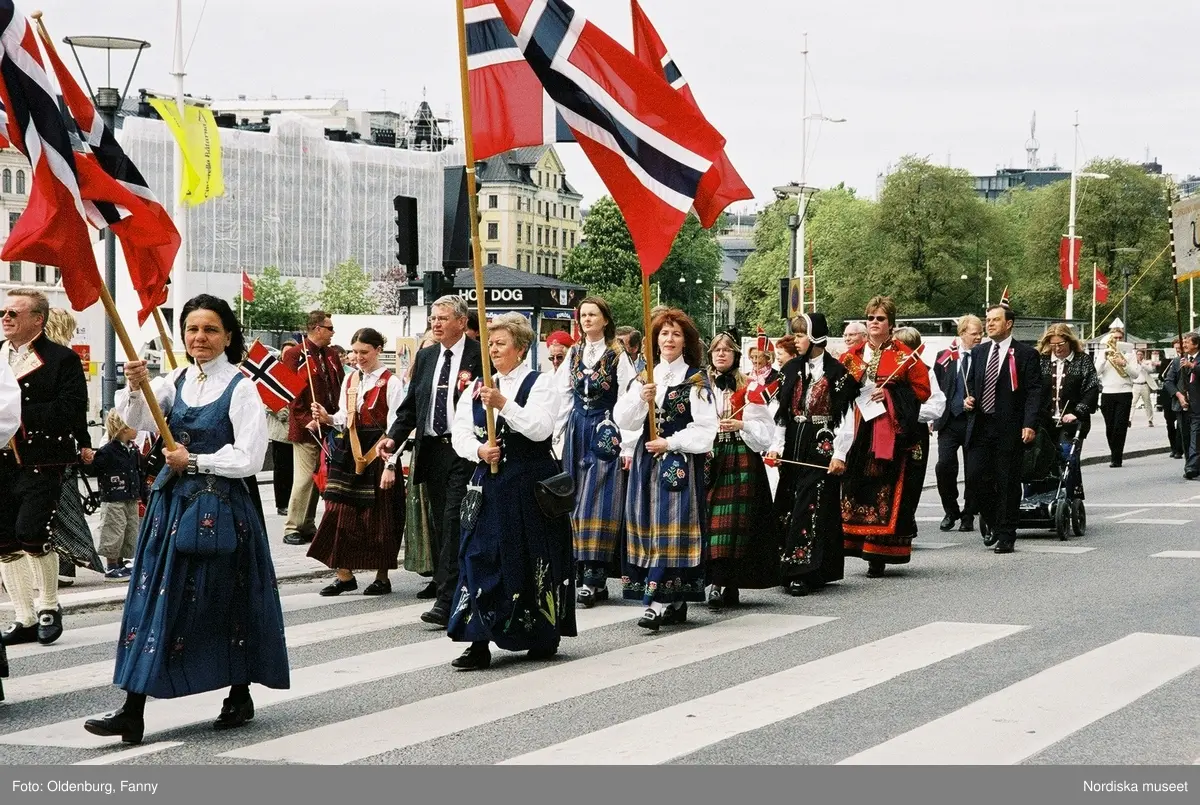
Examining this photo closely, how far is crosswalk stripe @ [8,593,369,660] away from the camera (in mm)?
9172

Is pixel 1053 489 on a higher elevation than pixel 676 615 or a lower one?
higher

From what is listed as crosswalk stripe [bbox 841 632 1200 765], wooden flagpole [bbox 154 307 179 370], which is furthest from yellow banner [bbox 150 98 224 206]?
crosswalk stripe [bbox 841 632 1200 765]

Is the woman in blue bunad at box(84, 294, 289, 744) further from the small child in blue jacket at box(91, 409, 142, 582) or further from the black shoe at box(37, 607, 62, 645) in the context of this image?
the small child in blue jacket at box(91, 409, 142, 582)

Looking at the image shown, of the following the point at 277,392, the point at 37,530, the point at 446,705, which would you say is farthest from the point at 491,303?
the point at 446,705

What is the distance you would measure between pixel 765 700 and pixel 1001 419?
25.4 feet

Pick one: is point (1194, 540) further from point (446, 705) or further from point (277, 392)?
point (446, 705)

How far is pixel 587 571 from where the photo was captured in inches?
429

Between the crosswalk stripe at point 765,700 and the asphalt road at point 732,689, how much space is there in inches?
0.7

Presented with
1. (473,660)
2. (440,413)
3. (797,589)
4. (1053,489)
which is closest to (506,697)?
(473,660)

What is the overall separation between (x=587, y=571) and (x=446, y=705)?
349 centimetres

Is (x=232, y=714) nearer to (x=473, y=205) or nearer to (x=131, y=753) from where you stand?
(x=131, y=753)

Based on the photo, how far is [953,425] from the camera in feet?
53.5

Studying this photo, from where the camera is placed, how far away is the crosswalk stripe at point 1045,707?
6406 mm

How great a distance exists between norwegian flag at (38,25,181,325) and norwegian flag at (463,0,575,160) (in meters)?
1.86
